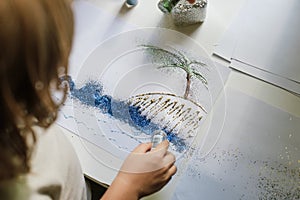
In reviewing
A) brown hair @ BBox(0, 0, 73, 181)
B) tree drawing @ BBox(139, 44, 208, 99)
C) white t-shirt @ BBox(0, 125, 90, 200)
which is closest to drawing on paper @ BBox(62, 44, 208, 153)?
tree drawing @ BBox(139, 44, 208, 99)

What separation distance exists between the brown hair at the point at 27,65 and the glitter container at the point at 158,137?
0.83 ft

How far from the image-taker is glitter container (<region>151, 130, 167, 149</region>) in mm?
728

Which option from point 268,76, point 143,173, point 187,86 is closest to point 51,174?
point 143,173

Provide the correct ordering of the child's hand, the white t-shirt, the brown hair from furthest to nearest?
the child's hand < the white t-shirt < the brown hair

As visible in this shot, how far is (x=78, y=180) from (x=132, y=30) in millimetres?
291

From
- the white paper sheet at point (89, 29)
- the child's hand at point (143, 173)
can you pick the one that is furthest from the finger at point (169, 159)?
the white paper sheet at point (89, 29)

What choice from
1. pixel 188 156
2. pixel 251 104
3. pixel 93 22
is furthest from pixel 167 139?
pixel 93 22

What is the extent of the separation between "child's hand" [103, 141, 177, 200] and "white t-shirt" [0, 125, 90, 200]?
6cm

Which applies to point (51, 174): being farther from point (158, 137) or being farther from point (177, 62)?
point (177, 62)

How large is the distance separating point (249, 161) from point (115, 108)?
0.73 feet

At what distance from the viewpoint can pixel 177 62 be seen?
79 centimetres

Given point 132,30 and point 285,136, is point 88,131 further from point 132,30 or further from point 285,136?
point 285,136

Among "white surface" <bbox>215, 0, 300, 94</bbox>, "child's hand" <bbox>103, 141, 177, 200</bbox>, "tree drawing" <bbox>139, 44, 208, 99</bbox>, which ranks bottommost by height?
"child's hand" <bbox>103, 141, 177, 200</bbox>

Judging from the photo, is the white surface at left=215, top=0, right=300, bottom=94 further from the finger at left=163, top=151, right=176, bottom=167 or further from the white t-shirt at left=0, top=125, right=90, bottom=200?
the white t-shirt at left=0, top=125, right=90, bottom=200
